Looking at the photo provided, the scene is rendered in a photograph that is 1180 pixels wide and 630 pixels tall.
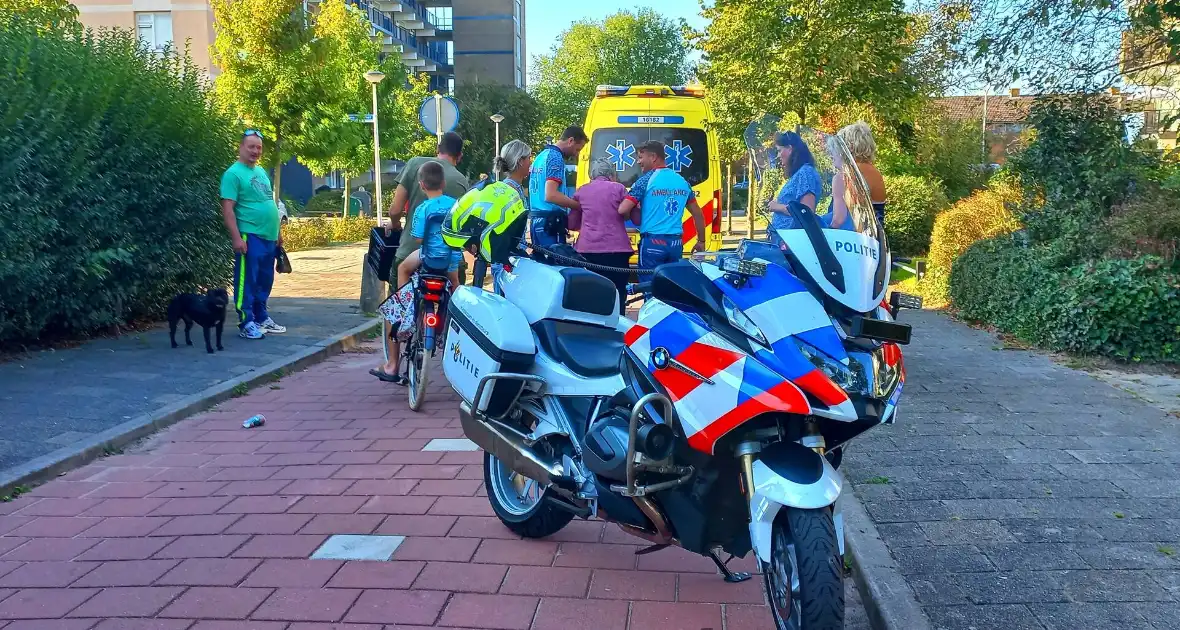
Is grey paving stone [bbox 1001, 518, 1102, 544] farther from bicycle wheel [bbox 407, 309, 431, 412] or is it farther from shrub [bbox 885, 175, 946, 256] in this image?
shrub [bbox 885, 175, 946, 256]

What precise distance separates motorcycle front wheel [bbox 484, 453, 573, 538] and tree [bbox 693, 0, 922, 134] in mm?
9641

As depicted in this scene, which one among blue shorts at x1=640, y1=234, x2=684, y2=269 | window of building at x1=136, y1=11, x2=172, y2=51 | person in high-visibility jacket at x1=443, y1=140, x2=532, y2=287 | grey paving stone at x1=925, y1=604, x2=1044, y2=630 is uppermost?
window of building at x1=136, y1=11, x2=172, y2=51

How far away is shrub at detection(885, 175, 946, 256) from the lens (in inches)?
706

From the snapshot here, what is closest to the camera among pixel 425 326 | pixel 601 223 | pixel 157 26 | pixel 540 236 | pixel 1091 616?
pixel 1091 616

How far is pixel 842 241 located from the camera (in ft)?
10.2

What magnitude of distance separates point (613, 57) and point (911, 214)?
60.1m

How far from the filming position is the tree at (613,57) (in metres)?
73.9

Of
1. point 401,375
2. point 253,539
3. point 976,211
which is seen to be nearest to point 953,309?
point 976,211

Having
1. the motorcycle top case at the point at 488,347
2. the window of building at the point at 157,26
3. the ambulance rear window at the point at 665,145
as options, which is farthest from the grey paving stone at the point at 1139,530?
the window of building at the point at 157,26

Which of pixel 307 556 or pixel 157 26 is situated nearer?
pixel 307 556

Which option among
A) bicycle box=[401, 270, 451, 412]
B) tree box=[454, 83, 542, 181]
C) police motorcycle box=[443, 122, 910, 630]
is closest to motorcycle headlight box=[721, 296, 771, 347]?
police motorcycle box=[443, 122, 910, 630]

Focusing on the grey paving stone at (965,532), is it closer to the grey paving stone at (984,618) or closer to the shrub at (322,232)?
the grey paving stone at (984,618)

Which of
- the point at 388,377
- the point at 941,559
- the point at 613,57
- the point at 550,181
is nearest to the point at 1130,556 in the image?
the point at 941,559

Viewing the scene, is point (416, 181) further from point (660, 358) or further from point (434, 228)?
point (660, 358)
